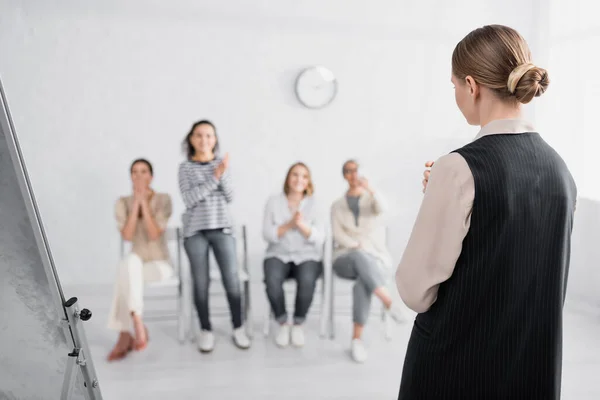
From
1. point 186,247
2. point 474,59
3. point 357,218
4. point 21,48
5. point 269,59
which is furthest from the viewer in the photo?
point 269,59

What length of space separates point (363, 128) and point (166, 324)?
193 cm

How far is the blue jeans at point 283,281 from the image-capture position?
10.4 feet

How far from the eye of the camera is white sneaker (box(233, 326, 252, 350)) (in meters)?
3.09

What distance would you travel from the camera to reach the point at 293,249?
3234 mm

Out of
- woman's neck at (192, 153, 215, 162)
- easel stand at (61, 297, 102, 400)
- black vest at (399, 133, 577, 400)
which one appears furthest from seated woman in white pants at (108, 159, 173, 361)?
black vest at (399, 133, 577, 400)

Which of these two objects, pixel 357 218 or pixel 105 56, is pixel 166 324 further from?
pixel 105 56

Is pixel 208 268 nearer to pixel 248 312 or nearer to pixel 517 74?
pixel 248 312

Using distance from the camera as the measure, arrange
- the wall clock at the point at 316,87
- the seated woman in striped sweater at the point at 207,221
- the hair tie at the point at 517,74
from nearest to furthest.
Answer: the hair tie at the point at 517,74, the seated woman in striped sweater at the point at 207,221, the wall clock at the point at 316,87

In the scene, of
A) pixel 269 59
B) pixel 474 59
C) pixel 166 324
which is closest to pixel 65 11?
pixel 269 59

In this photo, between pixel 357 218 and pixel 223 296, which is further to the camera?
pixel 223 296

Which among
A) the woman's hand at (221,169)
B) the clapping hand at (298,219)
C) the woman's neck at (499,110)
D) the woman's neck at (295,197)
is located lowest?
the clapping hand at (298,219)

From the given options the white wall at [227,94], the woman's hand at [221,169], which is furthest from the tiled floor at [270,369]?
the white wall at [227,94]

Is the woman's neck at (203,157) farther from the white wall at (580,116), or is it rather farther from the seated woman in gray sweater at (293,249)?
the white wall at (580,116)

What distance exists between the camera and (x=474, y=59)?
3.17 feet
